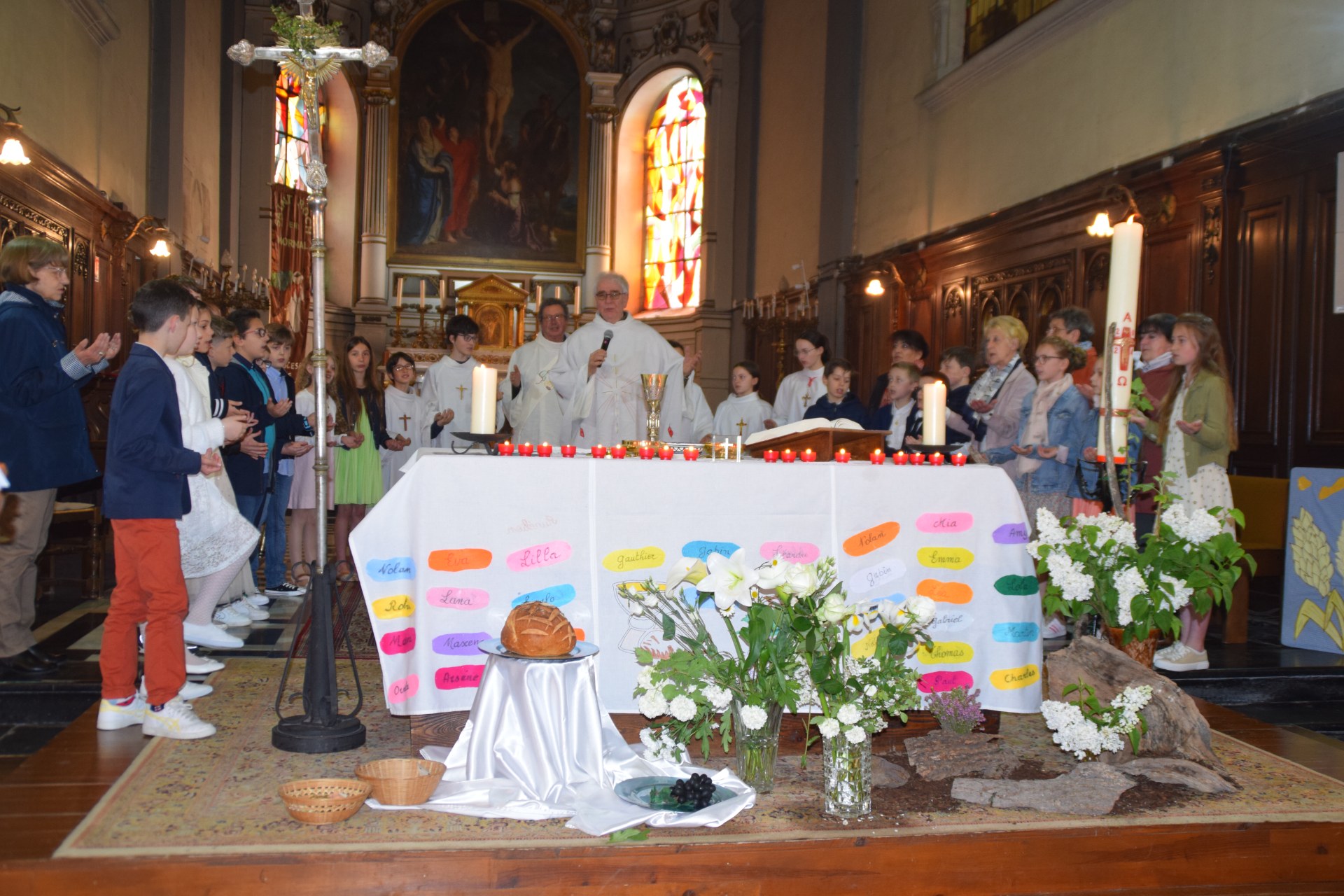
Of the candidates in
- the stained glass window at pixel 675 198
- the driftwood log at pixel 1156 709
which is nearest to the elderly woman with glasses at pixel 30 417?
the driftwood log at pixel 1156 709

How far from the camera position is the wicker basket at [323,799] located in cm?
268

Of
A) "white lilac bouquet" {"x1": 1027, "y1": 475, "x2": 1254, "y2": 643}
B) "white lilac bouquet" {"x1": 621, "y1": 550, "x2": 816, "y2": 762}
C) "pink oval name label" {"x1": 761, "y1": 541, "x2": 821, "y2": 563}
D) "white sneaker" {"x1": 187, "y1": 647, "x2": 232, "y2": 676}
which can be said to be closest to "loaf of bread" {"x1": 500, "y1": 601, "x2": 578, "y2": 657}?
"white lilac bouquet" {"x1": 621, "y1": 550, "x2": 816, "y2": 762}

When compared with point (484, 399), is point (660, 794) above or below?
below

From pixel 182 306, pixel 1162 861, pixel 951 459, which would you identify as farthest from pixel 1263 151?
pixel 182 306

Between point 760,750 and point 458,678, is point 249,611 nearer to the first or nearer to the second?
point 458,678

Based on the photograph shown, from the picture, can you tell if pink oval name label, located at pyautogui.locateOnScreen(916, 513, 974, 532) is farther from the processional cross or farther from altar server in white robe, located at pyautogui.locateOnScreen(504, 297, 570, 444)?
altar server in white robe, located at pyautogui.locateOnScreen(504, 297, 570, 444)

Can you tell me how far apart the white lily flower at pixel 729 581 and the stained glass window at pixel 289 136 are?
13.1 m

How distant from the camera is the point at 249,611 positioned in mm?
5418

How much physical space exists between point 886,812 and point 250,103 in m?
12.7

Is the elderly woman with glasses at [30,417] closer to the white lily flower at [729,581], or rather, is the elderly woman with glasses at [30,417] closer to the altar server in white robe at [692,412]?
the altar server in white robe at [692,412]

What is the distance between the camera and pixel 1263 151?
5805 millimetres

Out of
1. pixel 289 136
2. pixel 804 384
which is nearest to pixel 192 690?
pixel 804 384

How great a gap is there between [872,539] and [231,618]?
334 cm

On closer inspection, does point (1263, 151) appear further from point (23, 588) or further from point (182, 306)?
point (23, 588)
